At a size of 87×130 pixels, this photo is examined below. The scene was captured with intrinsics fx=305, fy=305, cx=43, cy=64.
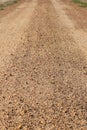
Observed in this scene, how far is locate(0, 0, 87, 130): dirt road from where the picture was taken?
18.5 ft

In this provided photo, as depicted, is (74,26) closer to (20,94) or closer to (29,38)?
(29,38)

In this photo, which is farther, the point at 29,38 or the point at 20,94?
the point at 29,38

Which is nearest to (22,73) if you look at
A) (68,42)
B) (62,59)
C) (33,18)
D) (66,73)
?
(66,73)

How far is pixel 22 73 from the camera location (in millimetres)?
7938

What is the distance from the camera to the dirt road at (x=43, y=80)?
5645 mm

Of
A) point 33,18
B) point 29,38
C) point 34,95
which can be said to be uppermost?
point 34,95

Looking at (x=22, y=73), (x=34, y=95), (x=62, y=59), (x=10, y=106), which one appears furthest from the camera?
(x=62, y=59)

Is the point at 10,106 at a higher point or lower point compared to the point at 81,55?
higher

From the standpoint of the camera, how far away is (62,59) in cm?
924

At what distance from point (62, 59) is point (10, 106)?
3.52 m

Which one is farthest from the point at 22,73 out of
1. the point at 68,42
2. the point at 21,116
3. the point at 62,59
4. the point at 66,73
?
the point at 68,42

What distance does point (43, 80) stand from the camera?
750cm

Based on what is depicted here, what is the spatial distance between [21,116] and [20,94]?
1.00 m

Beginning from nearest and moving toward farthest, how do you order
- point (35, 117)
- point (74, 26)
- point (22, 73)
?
1. point (35, 117)
2. point (22, 73)
3. point (74, 26)
